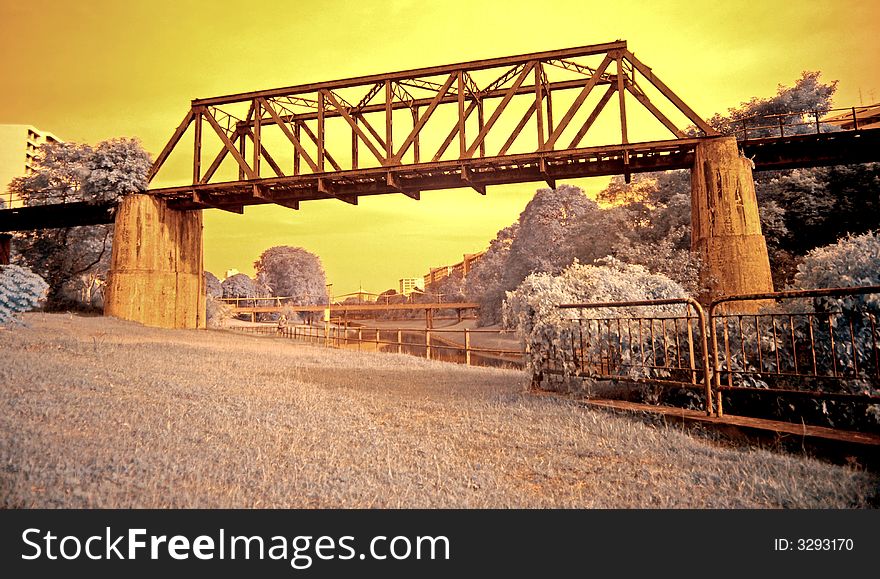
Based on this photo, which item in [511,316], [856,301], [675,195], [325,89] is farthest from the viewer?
[675,195]

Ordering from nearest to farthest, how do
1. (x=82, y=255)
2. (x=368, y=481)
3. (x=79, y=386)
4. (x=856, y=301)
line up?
(x=368, y=481)
(x=856, y=301)
(x=79, y=386)
(x=82, y=255)

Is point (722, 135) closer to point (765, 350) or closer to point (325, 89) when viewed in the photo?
point (765, 350)

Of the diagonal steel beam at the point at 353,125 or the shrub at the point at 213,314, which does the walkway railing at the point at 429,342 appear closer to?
the shrub at the point at 213,314

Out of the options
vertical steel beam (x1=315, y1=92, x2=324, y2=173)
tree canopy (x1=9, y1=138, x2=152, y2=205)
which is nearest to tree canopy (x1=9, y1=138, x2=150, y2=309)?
tree canopy (x1=9, y1=138, x2=152, y2=205)

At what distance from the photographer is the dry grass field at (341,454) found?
3463mm

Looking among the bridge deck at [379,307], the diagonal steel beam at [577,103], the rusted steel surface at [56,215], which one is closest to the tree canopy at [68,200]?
the rusted steel surface at [56,215]

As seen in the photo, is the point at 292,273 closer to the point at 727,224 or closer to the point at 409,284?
the point at 409,284

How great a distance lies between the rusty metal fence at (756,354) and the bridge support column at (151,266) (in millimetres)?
16093

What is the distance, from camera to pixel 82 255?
1039 inches

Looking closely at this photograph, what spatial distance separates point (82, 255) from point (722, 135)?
93.6 ft

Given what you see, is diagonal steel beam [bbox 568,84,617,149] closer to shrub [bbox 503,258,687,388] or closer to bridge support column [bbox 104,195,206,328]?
shrub [bbox 503,258,687,388]
